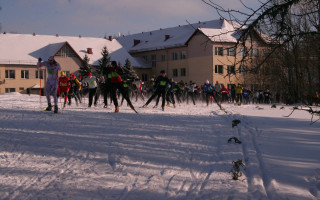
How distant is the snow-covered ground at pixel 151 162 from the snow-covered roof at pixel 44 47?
44.7 metres

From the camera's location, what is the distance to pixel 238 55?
7.34 metres

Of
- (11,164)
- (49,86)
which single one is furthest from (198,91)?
(11,164)

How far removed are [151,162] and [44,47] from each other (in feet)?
172

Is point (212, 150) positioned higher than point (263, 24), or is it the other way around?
point (263, 24)

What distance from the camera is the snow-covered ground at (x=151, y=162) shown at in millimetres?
5324

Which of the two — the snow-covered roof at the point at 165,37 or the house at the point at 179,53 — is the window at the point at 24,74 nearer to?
the house at the point at 179,53

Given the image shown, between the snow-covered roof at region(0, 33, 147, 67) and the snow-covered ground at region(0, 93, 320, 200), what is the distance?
147ft

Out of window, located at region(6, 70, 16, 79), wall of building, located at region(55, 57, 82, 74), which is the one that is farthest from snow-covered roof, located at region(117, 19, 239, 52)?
window, located at region(6, 70, 16, 79)

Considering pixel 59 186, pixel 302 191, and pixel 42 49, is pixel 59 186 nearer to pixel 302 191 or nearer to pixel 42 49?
pixel 302 191

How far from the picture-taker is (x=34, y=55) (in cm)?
5459

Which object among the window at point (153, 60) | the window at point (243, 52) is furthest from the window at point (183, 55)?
the window at point (243, 52)

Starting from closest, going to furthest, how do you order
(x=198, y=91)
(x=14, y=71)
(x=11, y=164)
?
(x=11, y=164), (x=198, y=91), (x=14, y=71)

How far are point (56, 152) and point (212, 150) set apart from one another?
9.98 feet

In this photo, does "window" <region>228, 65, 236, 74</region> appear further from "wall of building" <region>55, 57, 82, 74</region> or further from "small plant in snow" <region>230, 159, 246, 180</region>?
"wall of building" <region>55, 57, 82, 74</region>
